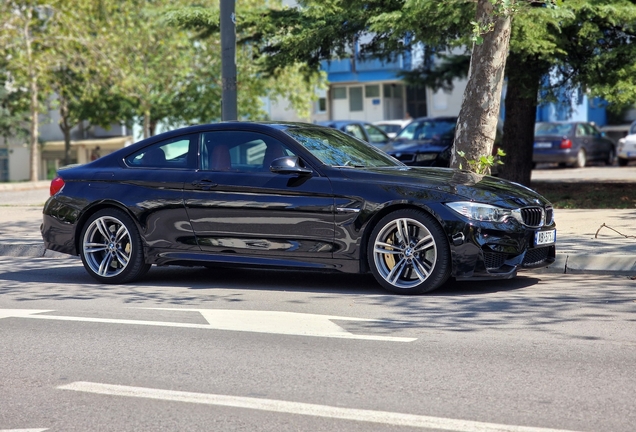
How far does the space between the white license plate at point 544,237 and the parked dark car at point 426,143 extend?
32.9ft

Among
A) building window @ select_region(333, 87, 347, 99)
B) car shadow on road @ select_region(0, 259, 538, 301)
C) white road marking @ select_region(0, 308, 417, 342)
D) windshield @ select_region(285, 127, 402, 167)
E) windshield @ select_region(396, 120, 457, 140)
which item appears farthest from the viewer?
building window @ select_region(333, 87, 347, 99)

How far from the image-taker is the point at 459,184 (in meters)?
8.78

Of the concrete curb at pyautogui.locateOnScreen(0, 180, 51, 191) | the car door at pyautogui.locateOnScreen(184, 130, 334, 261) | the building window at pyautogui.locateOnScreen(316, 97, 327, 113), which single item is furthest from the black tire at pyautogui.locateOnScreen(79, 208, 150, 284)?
the building window at pyautogui.locateOnScreen(316, 97, 327, 113)

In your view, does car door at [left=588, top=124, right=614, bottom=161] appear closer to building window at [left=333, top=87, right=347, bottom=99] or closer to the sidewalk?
the sidewalk

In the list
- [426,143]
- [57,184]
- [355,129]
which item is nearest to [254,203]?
[57,184]

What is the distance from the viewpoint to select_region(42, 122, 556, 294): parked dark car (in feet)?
Result: 28.1

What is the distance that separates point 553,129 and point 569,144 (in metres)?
1.18

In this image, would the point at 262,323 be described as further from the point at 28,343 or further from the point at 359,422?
the point at 359,422

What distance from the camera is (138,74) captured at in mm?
40719

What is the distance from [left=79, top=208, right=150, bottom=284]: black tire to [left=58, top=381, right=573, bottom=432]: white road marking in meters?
4.01

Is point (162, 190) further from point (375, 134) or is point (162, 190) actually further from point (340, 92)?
point (340, 92)

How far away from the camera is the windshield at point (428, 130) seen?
20525mm

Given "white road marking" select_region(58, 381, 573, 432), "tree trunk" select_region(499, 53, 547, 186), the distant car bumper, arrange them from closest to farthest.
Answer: "white road marking" select_region(58, 381, 573, 432) < "tree trunk" select_region(499, 53, 547, 186) < the distant car bumper

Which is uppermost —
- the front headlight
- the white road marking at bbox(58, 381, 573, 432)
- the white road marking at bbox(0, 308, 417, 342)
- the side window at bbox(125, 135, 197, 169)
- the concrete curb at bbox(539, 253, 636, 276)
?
the side window at bbox(125, 135, 197, 169)
